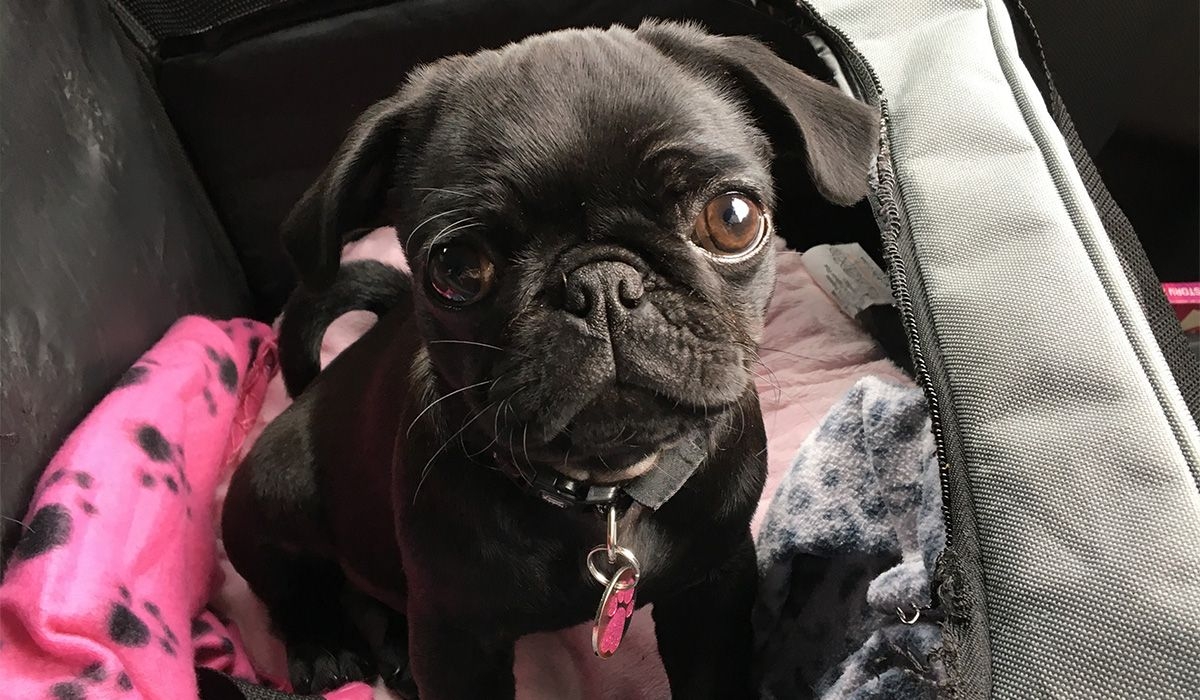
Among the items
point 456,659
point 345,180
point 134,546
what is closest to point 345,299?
point 134,546

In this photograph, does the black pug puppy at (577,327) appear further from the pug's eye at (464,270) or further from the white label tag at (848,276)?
the white label tag at (848,276)

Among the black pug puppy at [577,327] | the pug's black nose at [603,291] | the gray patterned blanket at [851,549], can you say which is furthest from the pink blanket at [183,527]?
the pug's black nose at [603,291]

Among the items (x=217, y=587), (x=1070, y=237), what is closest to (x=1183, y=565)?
(x=1070, y=237)

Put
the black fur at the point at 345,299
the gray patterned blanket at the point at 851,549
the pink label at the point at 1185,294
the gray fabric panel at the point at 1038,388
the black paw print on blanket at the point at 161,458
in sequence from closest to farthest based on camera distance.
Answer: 1. the gray fabric panel at the point at 1038,388
2. the gray patterned blanket at the point at 851,549
3. the black paw print on blanket at the point at 161,458
4. the black fur at the point at 345,299
5. the pink label at the point at 1185,294

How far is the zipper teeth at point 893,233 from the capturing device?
4.29ft

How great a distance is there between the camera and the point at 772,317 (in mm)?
2441

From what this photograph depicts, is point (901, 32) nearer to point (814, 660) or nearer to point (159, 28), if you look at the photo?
point (814, 660)

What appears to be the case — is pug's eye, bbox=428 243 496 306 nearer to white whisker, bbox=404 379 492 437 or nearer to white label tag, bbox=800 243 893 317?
white whisker, bbox=404 379 492 437

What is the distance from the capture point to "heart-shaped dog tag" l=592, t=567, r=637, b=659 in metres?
1.25

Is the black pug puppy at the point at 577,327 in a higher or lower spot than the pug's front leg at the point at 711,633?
higher

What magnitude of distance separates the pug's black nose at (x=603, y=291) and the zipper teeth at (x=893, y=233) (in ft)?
1.83

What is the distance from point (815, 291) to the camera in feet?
7.98

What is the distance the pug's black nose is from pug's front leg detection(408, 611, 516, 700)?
0.60m

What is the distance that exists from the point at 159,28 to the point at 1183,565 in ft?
7.48
